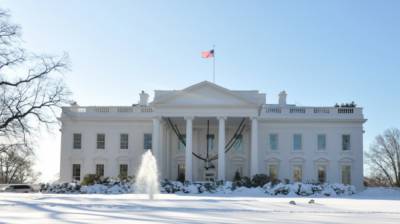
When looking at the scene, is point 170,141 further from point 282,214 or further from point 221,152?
point 282,214

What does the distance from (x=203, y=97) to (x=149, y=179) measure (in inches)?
721

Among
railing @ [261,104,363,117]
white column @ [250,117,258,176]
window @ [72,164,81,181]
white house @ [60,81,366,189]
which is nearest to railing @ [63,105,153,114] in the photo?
white house @ [60,81,366,189]

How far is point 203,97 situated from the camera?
158 ft

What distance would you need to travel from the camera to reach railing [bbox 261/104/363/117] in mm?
52312

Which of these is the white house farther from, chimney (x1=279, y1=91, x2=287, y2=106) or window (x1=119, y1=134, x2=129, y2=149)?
chimney (x1=279, y1=91, x2=287, y2=106)

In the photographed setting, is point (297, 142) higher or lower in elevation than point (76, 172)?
higher

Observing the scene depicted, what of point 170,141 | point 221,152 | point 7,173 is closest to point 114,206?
point 221,152

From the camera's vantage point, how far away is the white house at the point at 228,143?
51.9 meters

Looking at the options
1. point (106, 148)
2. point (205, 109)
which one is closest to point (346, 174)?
point (205, 109)

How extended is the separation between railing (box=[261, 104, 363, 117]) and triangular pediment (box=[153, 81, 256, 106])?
5.68 metres

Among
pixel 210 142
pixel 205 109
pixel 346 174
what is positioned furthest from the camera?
pixel 210 142

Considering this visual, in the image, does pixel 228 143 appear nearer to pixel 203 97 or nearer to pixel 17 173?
pixel 203 97

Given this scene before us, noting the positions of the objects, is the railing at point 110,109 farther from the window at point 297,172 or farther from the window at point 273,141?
the window at point 297,172

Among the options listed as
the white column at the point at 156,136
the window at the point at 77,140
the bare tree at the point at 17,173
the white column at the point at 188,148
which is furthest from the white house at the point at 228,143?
the bare tree at the point at 17,173
